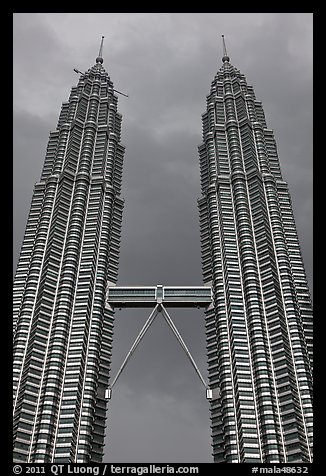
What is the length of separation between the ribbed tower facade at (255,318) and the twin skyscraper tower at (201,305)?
12.8 inches

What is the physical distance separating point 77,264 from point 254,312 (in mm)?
52085

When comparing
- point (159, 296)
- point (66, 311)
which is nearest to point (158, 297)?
point (159, 296)

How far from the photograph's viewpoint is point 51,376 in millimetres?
131875

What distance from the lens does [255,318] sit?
143000mm

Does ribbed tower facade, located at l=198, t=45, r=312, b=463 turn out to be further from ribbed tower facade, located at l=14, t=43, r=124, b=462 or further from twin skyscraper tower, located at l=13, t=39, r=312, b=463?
ribbed tower facade, located at l=14, t=43, r=124, b=462

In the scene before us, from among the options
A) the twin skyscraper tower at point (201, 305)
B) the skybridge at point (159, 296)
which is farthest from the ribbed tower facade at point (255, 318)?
the skybridge at point (159, 296)

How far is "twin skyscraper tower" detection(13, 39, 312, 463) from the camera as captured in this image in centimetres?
12525

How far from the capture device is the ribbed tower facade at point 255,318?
124562mm

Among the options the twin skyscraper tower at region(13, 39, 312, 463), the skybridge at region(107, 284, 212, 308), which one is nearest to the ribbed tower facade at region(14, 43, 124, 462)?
the twin skyscraper tower at region(13, 39, 312, 463)

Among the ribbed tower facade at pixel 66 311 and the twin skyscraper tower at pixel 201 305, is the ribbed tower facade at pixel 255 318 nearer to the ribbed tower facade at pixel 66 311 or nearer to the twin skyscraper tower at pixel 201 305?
the twin skyscraper tower at pixel 201 305

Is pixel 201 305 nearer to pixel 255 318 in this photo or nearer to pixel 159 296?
pixel 159 296

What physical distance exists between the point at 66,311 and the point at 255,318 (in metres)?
49.3
